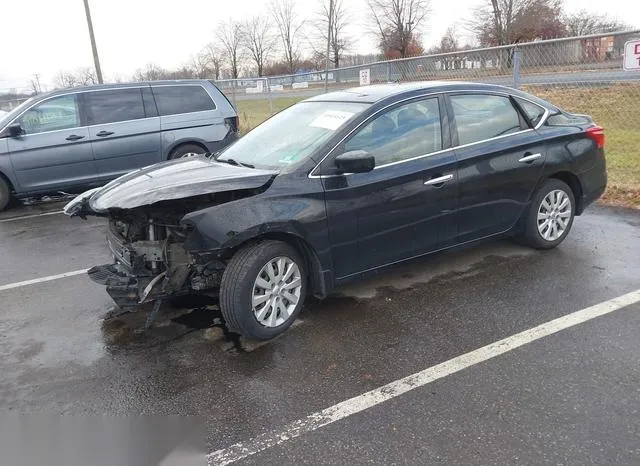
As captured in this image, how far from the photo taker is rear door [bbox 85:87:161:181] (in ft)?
27.0

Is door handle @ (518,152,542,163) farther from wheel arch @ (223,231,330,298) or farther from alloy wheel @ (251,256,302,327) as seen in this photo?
alloy wheel @ (251,256,302,327)

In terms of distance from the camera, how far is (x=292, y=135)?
4293 millimetres

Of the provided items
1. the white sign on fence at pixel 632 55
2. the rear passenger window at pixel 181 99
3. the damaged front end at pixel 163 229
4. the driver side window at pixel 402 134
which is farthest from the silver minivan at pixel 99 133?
the white sign on fence at pixel 632 55

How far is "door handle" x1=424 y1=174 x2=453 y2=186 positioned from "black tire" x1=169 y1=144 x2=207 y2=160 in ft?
18.3

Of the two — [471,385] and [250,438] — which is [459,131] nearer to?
[471,385]

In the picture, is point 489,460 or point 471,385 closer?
point 489,460

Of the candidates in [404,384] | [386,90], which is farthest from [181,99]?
[404,384]

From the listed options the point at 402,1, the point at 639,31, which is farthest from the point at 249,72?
the point at 639,31

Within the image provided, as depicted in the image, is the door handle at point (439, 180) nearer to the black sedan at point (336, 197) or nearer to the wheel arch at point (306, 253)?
the black sedan at point (336, 197)

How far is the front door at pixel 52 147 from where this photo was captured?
7.96m

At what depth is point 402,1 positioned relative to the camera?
2106 inches

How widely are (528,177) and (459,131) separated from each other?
0.84 metres

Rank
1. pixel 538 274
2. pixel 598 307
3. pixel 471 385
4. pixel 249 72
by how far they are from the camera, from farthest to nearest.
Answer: pixel 249 72, pixel 538 274, pixel 598 307, pixel 471 385

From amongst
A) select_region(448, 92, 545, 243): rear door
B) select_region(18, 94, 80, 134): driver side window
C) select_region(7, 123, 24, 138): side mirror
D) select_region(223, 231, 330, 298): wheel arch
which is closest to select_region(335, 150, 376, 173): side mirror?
select_region(223, 231, 330, 298): wheel arch
